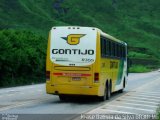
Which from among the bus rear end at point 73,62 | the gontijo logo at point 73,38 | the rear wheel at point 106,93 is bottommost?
the rear wheel at point 106,93

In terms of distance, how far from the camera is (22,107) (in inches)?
745

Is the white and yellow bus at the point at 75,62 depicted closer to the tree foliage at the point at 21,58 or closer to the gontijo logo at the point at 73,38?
the gontijo logo at the point at 73,38

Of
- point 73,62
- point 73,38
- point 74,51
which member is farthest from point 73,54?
point 73,38

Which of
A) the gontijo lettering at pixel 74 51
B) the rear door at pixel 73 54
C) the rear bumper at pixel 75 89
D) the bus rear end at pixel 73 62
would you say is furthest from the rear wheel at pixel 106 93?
the gontijo lettering at pixel 74 51

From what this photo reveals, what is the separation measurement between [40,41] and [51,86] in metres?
34.4

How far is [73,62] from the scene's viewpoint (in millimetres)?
21500

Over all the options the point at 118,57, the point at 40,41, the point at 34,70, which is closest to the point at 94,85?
A: the point at 118,57

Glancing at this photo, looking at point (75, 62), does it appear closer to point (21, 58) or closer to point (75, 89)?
point (75, 89)

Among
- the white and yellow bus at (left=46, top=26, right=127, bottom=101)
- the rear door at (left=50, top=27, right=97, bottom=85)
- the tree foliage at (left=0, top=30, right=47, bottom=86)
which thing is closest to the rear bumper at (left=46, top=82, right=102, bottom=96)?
the white and yellow bus at (left=46, top=26, right=127, bottom=101)

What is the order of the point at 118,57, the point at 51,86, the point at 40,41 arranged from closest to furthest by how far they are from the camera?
the point at 51,86 → the point at 118,57 → the point at 40,41

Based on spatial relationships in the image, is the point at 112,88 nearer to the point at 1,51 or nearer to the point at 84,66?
→ the point at 84,66

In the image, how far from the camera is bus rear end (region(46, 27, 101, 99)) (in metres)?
21.4

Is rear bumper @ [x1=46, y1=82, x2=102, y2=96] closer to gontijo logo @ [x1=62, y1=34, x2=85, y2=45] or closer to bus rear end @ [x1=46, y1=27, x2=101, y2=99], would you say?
bus rear end @ [x1=46, y1=27, x2=101, y2=99]

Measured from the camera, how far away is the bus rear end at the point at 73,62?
21.4 m
